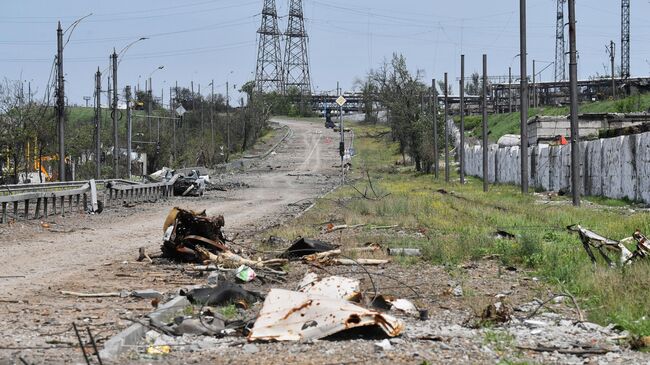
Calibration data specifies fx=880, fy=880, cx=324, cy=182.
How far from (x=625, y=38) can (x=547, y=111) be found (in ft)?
76.9

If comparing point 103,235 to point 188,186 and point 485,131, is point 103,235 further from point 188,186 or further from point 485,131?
point 485,131

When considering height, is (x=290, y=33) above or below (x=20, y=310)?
above

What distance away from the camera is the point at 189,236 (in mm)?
15234

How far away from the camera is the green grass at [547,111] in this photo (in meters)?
67.0

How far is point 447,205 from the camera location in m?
31.4

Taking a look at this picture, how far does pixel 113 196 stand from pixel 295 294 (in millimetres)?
26302

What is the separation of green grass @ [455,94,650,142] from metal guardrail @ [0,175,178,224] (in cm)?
4075

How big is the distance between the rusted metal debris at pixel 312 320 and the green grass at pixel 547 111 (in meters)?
59.6

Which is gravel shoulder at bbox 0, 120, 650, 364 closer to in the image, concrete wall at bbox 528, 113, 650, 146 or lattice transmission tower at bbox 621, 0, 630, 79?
concrete wall at bbox 528, 113, 650, 146

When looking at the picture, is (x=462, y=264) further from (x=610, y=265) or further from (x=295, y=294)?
(x=295, y=294)

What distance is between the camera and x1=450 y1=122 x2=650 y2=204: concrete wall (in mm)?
31344

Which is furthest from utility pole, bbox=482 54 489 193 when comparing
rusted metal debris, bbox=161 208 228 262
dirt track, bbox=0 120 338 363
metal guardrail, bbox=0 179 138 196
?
rusted metal debris, bbox=161 208 228 262

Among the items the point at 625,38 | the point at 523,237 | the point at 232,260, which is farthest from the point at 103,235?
the point at 625,38

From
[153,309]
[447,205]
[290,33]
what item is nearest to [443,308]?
[153,309]
